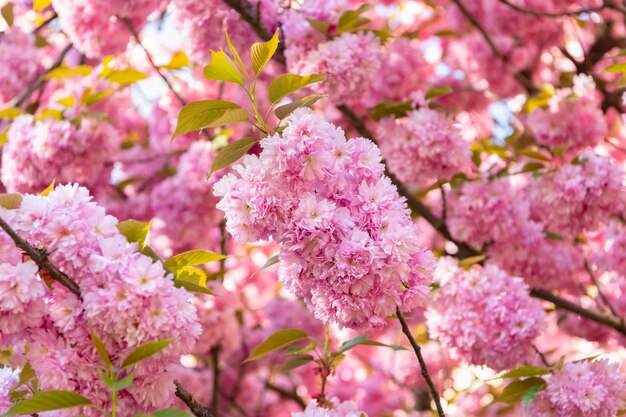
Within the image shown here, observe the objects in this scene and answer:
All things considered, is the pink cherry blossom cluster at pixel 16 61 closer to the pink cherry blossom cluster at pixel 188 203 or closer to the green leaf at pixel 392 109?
the pink cherry blossom cluster at pixel 188 203

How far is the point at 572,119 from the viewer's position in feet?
9.36

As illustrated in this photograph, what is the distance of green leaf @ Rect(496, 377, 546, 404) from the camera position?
188cm

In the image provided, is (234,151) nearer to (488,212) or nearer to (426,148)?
(426,148)

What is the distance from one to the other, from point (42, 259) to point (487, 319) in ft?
4.62

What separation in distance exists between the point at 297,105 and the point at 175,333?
54cm

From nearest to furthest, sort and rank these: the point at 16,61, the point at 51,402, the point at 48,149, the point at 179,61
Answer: the point at 51,402
the point at 48,149
the point at 179,61
the point at 16,61

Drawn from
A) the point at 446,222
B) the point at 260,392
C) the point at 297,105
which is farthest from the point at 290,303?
the point at 297,105

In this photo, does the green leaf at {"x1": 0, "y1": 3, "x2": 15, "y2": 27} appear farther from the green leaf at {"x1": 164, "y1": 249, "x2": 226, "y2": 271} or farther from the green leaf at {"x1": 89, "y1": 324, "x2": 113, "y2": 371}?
the green leaf at {"x1": 89, "y1": 324, "x2": 113, "y2": 371}

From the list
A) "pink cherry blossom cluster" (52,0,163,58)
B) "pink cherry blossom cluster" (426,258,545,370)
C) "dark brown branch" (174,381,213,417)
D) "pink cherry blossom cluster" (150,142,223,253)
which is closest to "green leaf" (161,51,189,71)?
"pink cherry blossom cluster" (52,0,163,58)

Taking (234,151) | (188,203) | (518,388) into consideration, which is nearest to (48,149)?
(188,203)

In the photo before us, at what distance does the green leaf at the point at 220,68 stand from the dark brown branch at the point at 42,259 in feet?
1.59

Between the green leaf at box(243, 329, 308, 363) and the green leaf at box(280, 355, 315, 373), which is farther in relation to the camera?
the green leaf at box(280, 355, 315, 373)

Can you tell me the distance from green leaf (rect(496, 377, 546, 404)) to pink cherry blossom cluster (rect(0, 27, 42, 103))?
2.79m

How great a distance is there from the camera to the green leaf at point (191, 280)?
1.49m
